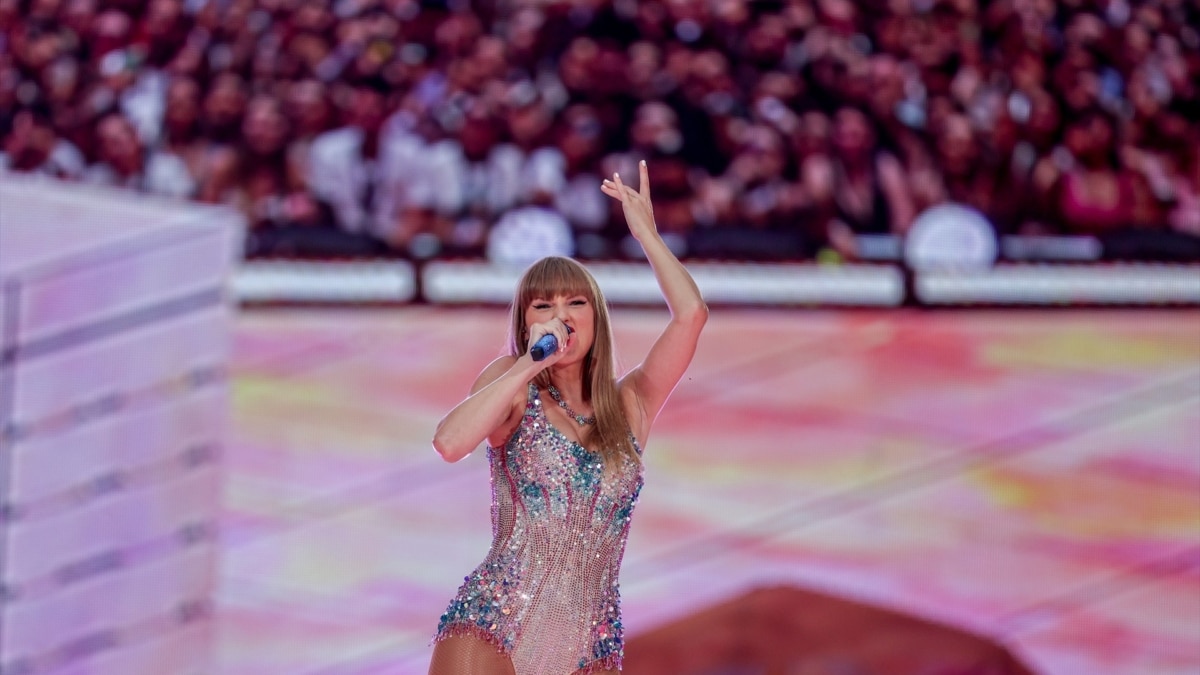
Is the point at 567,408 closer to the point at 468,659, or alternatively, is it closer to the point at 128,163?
the point at 468,659

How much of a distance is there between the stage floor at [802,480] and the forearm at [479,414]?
242 cm

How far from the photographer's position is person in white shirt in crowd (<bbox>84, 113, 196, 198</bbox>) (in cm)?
537

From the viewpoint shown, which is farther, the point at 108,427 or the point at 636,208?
the point at 108,427

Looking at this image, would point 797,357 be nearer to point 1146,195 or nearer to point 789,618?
point 789,618

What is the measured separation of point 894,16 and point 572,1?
128 centimetres

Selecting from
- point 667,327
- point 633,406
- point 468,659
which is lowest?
point 468,659

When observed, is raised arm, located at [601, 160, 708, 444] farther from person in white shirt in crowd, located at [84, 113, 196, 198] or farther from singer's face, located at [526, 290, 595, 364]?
person in white shirt in crowd, located at [84, 113, 196, 198]

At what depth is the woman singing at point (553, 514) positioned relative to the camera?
6.47 ft

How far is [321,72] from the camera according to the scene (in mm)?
5547

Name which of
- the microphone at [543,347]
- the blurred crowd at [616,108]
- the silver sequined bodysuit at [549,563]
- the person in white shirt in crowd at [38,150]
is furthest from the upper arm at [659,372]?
the person in white shirt in crowd at [38,150]

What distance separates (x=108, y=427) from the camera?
397cm

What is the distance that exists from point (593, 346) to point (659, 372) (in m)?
0.13

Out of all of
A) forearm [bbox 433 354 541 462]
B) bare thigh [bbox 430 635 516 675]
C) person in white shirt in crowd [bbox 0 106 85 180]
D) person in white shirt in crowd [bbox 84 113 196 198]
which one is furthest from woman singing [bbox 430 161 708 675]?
person in white shirt in crowd [bbox 0 106 85 180]

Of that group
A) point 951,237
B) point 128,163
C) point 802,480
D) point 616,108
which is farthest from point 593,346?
point 128,163
